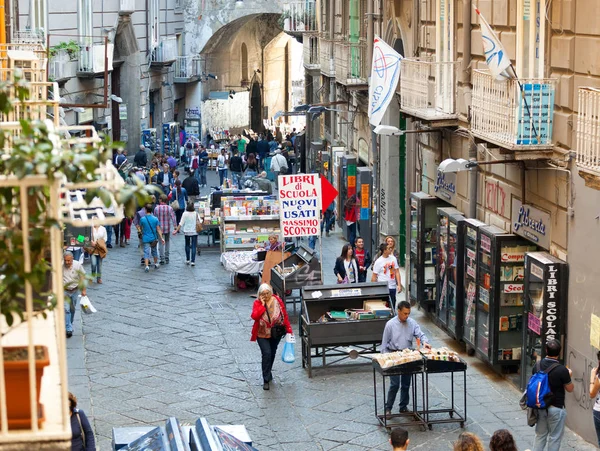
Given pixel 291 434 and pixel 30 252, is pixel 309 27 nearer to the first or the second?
pixel 291 434

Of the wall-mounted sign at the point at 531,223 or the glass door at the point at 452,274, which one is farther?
the glass door at the point at 452,274

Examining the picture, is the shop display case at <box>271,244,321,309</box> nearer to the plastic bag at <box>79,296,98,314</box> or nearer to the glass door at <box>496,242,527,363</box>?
the plastic bag at <box>79,296,98,314</box>

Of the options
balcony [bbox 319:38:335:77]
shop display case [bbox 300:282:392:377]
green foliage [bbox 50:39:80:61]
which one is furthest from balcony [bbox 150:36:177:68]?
shop display case [bbox 300:282:392:377]

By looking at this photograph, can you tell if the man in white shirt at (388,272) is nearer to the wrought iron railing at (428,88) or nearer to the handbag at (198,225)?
the wrought iron railing at (428,88)

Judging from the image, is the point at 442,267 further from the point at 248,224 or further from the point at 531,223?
the point at 248,224

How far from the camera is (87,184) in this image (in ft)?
16.6

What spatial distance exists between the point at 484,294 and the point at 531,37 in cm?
340

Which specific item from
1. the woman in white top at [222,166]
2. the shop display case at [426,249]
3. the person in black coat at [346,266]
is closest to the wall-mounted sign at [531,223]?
the shop display case at [426,249]

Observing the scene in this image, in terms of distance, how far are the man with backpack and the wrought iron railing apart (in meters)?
7.03

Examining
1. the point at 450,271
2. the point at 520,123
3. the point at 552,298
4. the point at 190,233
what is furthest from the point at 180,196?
the point at 552,298

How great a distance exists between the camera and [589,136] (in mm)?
11523

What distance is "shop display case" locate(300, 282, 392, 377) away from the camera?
15500mm

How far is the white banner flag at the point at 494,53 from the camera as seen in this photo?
45.2ft

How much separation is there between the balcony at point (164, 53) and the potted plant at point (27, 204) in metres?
40.0
